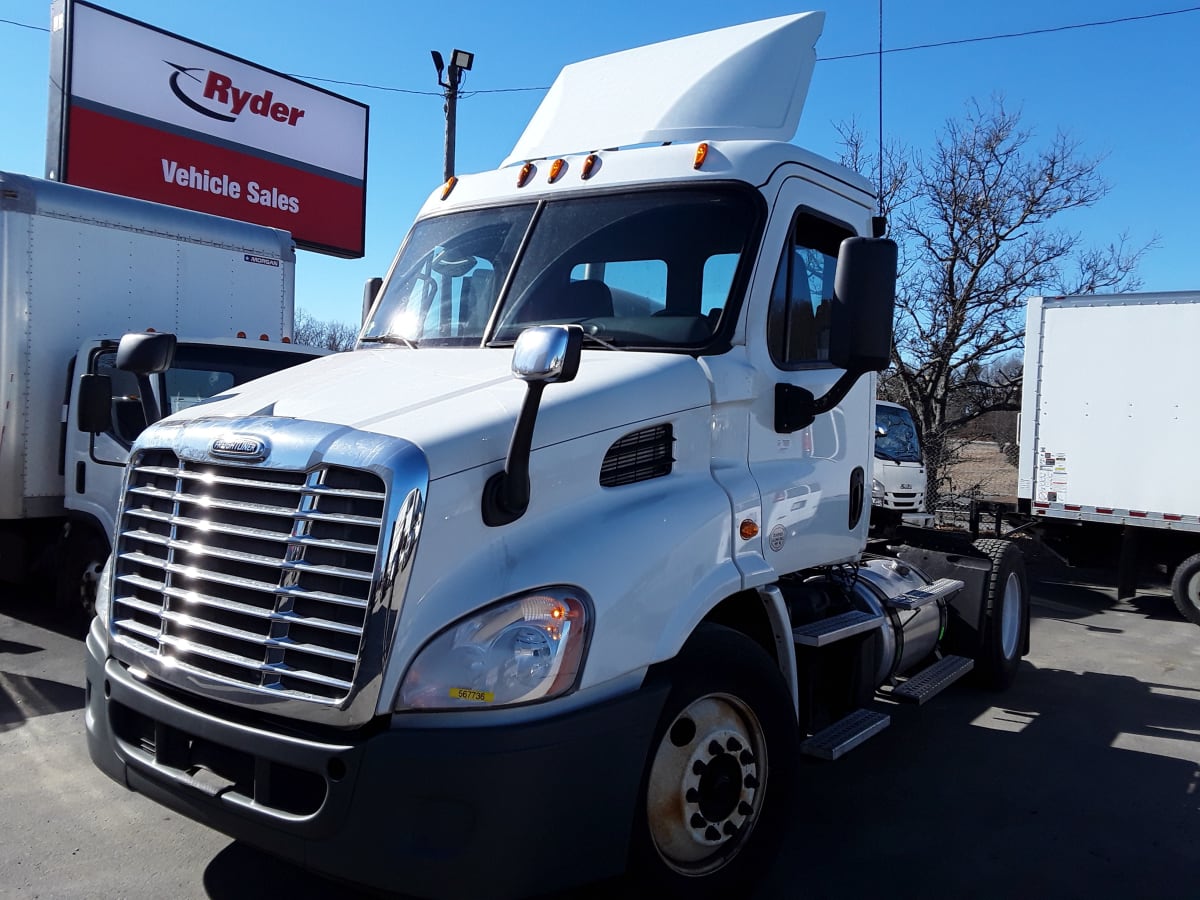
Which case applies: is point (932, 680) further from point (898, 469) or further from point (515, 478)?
point (898, 469)

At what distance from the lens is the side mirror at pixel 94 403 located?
257 inches

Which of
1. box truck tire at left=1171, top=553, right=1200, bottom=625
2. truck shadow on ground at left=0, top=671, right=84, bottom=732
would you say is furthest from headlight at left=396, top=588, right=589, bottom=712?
box truck tire at left=1171, top=553, right=1200, bottom=625

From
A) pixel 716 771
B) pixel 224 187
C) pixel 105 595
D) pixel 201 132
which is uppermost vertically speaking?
pixel 201 132

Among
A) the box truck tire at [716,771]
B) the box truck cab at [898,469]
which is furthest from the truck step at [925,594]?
the box truck cab at [898,469]

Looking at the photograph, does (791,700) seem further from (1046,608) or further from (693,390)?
(1046,608)

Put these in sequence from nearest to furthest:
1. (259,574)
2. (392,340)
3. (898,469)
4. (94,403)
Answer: (259,574)
(392,340)
(94,403)
(898,469)

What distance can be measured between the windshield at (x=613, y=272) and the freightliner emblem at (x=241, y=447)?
1151 mm

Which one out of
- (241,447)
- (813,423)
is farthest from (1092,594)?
(241,447)

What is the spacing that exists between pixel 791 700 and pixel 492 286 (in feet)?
6.86

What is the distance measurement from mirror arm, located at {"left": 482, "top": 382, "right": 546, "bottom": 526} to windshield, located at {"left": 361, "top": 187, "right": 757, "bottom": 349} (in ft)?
3.21

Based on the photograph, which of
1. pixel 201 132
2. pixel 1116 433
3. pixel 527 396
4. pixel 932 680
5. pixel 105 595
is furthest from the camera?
pixel 201 132

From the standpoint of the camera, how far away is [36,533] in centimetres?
809

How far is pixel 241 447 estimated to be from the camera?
2.94m

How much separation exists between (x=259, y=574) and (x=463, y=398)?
84 centimetres
